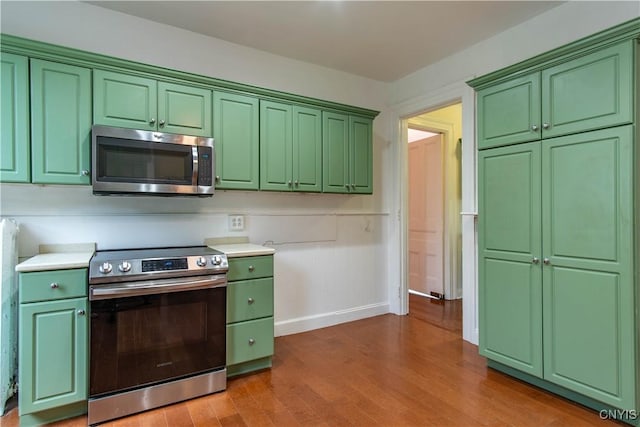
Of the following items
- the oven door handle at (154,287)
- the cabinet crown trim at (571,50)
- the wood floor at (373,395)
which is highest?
the cabinet crown trim at (571,50)

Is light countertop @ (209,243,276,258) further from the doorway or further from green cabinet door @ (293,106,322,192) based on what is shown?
the doorway

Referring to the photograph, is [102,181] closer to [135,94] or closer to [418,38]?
[135,94]

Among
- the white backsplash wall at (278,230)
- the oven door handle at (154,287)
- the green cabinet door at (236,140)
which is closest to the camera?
the oven door handle at (154,287)

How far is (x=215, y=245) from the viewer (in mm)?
2955

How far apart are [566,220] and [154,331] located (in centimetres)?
260

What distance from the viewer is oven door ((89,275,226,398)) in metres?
2.03

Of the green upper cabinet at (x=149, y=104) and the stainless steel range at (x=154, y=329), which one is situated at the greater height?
the green upper cabinet at (x=149, y=104)

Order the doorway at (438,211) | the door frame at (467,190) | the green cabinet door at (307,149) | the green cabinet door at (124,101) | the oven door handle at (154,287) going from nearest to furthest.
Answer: the oven door handle at (154,287), the green cabinet door at (124,101), the green cabinet door at (307,149), the door frame at (467,190), the doorway at (438,211)

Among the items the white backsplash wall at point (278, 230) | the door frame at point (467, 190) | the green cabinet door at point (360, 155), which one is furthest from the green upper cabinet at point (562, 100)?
the white backsplash wall at point (278, 230)

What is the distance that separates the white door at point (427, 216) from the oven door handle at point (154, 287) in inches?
132

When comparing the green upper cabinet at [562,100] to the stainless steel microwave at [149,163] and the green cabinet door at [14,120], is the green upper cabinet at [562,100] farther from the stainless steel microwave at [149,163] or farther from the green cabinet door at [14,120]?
the green cabinet door at [14,120]

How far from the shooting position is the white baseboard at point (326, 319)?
3387 mm

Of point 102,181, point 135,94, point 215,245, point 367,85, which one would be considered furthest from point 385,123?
point 102,181

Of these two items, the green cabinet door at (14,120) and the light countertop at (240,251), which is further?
the light countertop at (240,251)
